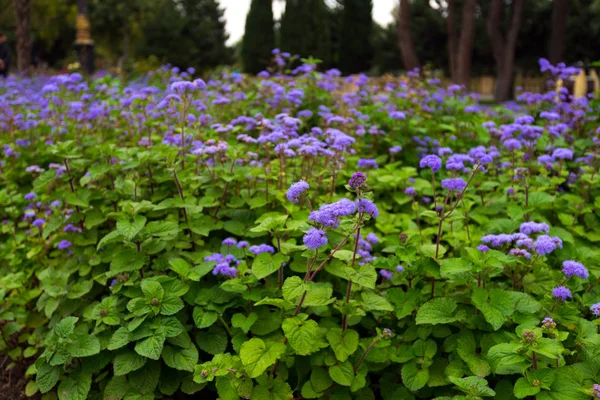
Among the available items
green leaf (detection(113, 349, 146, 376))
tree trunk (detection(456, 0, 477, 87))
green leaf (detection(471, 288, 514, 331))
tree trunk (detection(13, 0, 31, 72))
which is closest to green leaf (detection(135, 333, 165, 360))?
green leaf (detection(113, 349, 146, 376))

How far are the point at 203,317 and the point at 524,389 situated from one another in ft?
4.38

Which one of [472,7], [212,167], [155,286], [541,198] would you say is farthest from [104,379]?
[472,7]

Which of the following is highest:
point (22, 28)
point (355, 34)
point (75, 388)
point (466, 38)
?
point (355, 34)

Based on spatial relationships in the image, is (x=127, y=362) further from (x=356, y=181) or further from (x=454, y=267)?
(x=454, y=267)

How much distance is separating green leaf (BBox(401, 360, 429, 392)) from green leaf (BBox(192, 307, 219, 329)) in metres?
0.86

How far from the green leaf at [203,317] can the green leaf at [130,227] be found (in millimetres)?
465

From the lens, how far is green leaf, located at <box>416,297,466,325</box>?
7.64ft

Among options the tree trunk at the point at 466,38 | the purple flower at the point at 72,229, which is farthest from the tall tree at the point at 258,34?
the purple flower at the point at 72,229

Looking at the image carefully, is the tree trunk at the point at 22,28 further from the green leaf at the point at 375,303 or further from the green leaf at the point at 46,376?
the green leaf at the point at 375,303

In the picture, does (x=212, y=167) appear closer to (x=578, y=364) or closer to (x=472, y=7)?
(x=578, y=364)

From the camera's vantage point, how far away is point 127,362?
239cm

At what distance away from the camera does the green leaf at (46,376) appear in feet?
8.00

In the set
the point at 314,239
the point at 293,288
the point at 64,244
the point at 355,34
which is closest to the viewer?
the point at 314,239

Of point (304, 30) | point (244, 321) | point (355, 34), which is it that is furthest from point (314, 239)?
point (355, 34)
